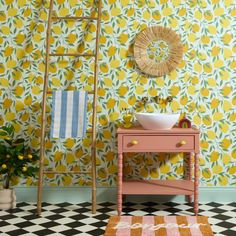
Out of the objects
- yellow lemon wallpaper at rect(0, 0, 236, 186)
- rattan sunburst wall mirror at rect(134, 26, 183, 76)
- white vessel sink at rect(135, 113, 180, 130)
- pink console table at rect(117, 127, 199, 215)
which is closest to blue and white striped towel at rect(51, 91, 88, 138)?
yellow lemon wallpaper at rect(0, 0, 236, 186)

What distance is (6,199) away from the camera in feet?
15.5

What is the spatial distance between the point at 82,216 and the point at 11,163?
82 centimetres

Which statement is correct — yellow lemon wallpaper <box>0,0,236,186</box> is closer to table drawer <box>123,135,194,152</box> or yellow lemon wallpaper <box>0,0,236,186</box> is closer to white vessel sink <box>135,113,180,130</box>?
white vessel sink <box>135,113,180,130</box>

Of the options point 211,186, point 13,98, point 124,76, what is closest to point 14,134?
point 13,98

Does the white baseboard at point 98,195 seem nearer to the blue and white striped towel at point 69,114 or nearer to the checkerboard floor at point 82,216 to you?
the checkerboard floor at point 82,216

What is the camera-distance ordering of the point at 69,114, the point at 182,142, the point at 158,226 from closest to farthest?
the point at 158,226 < the point at 182,142 < the point at 69,114

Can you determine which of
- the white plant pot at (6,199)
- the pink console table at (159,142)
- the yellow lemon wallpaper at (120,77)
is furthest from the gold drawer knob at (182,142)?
the white plant pot at (6,199)

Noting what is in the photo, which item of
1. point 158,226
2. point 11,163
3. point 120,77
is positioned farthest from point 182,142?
point 11,163

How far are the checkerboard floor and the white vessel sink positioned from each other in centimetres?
77

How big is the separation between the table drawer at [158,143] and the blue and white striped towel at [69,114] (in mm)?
476

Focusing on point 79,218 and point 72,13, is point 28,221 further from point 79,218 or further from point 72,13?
point 72,13

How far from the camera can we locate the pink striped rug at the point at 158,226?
12.7 feet

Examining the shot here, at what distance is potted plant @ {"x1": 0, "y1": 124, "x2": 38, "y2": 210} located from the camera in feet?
15.4

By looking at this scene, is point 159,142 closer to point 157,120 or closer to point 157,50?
point 157,120
